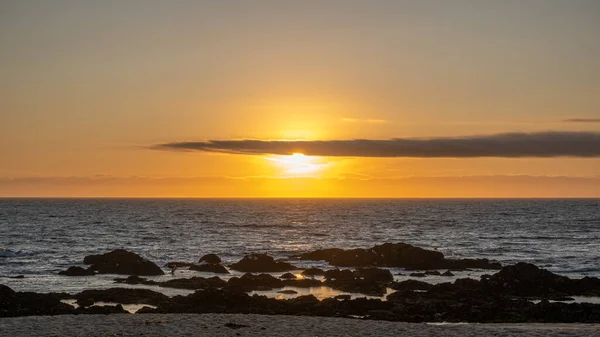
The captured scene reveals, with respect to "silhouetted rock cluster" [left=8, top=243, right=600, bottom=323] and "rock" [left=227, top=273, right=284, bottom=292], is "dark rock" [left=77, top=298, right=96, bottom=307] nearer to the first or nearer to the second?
"silhouetted rock cluster" [left=8, top=243, right=600, bottom=323]

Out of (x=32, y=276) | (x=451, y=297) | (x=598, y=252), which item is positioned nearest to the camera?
(x=451, y=297)

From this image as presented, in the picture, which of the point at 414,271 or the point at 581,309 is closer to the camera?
the point at 581,309

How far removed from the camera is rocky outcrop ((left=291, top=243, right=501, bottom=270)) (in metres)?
61.3

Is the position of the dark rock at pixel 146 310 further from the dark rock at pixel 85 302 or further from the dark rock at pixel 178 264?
the dark rock at pixel 178 264

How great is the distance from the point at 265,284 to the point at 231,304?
10762 mm

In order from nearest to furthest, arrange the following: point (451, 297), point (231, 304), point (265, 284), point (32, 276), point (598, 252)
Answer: point (231, 304) < point (451, 297) < point (265, 284) < point (32, 276) < point (598, 252)

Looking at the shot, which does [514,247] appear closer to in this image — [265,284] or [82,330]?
[265,284]

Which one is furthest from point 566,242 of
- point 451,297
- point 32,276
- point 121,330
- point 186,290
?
point 121,330

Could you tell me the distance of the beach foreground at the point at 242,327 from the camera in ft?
84.7

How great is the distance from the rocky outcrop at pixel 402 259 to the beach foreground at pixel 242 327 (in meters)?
31.3

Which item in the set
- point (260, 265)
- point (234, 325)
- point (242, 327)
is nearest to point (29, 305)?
point (234, 325)

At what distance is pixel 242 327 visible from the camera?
2702 centimetres

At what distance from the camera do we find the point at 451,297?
3856cm

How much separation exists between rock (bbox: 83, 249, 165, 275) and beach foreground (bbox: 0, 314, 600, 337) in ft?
78.8
